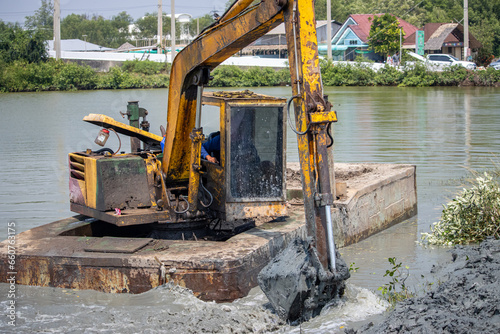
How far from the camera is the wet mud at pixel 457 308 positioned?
483 centimetres

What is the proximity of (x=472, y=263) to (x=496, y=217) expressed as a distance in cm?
192

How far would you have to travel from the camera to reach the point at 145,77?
158ft

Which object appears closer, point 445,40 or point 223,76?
point 223,76

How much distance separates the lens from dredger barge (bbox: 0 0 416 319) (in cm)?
577

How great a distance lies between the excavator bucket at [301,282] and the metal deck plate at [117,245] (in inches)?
62.5

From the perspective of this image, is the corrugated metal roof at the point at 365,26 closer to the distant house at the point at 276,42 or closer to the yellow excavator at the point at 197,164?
the distant house at the point at 276,42

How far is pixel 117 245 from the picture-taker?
7027mm

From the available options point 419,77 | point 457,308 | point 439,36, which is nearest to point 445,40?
point 439,36

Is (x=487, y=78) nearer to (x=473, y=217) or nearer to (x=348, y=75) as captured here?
(x=348, y=75)

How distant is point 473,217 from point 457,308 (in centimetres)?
353

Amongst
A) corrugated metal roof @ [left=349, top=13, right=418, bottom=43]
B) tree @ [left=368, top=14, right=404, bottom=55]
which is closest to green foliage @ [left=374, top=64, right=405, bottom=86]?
tree @ [left=368, top=14, right=404, bottom=55]

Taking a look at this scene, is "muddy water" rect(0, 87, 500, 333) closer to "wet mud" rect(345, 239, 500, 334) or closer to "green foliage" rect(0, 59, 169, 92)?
"wet mud" rect(345, 239, 500, 334)

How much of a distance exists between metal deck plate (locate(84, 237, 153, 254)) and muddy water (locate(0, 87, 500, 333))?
18.3 inches

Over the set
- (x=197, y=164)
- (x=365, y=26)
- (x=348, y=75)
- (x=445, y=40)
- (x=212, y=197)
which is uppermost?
(x=365, y=26)
